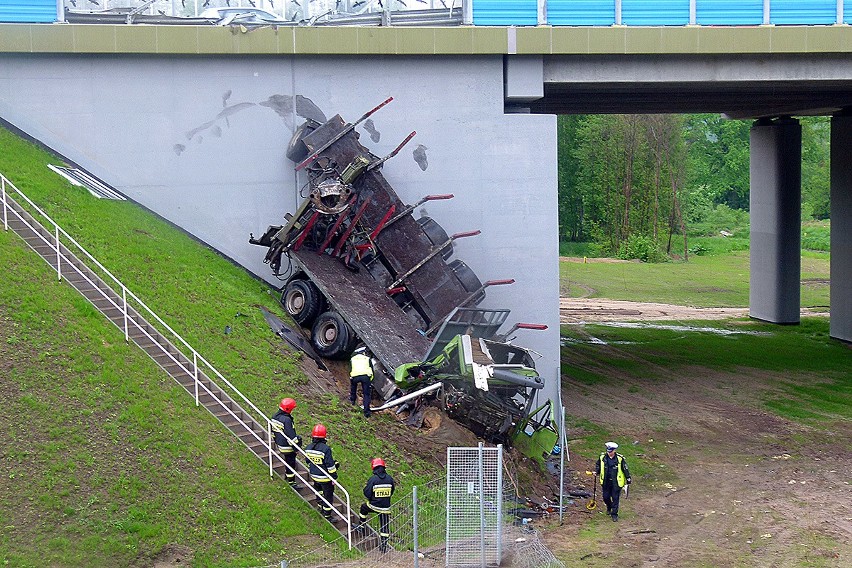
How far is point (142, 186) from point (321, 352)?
5.74 meters

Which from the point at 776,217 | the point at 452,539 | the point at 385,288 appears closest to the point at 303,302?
the point at 385,288

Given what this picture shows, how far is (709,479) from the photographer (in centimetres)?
2069

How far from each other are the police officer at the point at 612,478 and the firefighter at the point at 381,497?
458 cm

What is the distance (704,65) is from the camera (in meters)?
24.6

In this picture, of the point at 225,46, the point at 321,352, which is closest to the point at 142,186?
the point at 225,46

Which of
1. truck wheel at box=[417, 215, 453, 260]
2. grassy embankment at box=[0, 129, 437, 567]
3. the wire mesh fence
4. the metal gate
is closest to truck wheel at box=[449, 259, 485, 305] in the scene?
truck wheel at box=[417, 215, 453, 260]

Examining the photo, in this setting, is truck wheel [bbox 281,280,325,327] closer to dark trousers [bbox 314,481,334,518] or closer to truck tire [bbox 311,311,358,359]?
truck tire [bbox 311,311,358,359]

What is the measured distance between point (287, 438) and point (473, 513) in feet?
9.21

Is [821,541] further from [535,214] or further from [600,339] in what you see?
[600,339]

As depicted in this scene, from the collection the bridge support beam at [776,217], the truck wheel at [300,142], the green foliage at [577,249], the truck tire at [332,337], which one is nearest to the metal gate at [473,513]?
the truck tire at [332,337]

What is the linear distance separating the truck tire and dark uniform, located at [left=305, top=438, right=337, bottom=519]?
→ 472 centimetres

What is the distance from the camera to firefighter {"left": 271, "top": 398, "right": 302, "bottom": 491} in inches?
600

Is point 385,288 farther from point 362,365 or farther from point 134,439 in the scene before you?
point 134,439

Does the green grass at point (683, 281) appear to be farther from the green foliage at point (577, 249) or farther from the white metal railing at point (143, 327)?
the white metal railing at point (143, 327)
